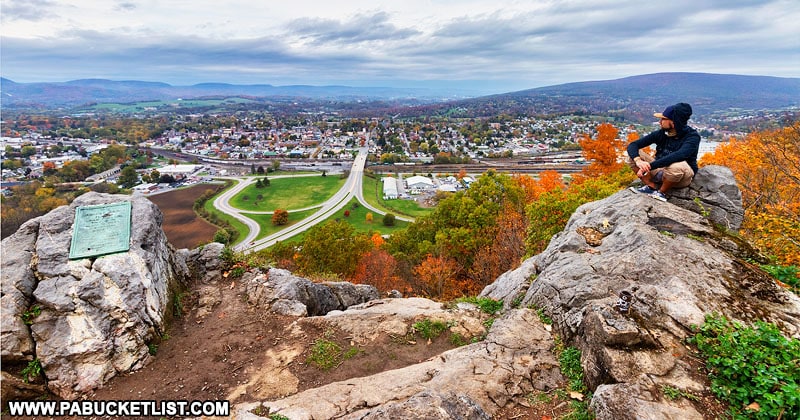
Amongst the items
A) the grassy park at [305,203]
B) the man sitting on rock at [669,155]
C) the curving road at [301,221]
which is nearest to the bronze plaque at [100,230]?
the man sitting on rock at [669,155]

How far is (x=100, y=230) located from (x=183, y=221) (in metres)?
46.8

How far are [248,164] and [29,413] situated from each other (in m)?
94.8

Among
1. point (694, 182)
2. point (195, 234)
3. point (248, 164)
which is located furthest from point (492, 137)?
point (694, 182)

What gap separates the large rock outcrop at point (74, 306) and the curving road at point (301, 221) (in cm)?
2653

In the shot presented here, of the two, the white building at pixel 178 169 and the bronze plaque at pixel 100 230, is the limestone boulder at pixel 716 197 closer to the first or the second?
the bronze plaque at pixel 100 230

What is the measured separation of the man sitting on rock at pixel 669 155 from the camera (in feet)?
25.2

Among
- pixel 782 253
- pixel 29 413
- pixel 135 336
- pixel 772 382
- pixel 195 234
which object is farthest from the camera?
pixel 195 234

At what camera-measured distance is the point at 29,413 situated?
589cm

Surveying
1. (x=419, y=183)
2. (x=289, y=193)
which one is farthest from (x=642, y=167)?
(x=289, y=193)

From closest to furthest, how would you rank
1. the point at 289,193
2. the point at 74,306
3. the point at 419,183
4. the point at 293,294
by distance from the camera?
the point at 74,306, the point at 293,294, the point at 289,193, the point at 419,183

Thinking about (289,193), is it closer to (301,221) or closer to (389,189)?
(301,221)

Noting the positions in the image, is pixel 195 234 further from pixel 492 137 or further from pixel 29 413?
pixel 492 137

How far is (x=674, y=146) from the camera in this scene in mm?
7969

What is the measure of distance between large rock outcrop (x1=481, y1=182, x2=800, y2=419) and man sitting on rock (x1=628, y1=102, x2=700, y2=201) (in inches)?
20.3
